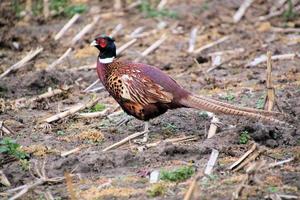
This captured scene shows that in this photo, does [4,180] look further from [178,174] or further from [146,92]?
[146,92]

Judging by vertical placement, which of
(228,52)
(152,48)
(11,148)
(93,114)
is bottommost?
(228,52)

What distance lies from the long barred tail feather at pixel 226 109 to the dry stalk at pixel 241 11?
220 inches

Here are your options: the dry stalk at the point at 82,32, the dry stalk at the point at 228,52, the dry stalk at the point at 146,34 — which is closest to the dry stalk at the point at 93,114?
the dry stalk at the point at 228,52

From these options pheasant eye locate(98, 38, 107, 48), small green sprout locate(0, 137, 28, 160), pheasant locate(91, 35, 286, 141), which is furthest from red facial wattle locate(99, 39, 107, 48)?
small green sprout locate(0, 137, 28, 160)

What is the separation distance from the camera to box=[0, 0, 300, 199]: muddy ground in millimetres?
5629

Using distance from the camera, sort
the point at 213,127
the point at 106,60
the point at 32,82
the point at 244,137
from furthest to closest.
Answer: the point at 32,82, the point at 106,60, the point at 213,127, the point at 244,137

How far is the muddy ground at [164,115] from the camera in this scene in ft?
18.5

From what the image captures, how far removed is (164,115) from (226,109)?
1268 millimetres

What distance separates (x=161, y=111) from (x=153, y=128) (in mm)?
404

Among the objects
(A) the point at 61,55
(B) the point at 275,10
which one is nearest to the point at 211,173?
(A) the point at 61,55

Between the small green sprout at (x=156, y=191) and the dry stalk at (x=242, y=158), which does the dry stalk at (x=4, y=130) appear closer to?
the small green sprout at (x=156, y=191)

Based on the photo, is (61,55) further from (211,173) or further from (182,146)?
(211,173)

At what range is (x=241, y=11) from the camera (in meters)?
12.3

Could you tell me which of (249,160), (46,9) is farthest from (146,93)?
(46,9)
